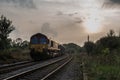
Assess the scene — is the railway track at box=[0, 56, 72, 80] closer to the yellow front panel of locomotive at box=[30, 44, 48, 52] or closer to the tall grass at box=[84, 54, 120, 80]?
the tall grass at box=[84, 54, 120, 80]

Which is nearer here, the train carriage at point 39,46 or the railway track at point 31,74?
the railway track at point 31,74

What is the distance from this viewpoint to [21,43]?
94.1 m

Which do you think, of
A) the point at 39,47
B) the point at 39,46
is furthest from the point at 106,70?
the point at 39,46

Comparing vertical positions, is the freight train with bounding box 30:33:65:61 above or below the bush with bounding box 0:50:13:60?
above

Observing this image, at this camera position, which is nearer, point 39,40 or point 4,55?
point 4,55

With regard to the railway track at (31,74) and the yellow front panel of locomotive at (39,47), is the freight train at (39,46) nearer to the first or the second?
the yellow front panel of locomotive at (39,47)

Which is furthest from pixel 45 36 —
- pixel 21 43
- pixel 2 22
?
pixel 21 43

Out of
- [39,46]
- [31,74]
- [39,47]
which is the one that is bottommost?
[31,74]

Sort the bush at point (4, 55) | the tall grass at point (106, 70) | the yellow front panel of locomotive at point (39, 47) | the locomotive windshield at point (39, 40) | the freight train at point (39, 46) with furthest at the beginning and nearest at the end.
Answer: the locomotive windshield at point (39, 40) → the yellow front panel of locomotive at point (39, 47) → the freight train at point (39, 46) → the bush at point (4, 55) → the tall grass at point (106, 70)

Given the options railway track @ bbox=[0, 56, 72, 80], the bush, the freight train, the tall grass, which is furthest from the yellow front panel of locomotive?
the tall grass

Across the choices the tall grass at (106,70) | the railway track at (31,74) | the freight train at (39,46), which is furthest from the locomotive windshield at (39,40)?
the tall grass at (106,70)

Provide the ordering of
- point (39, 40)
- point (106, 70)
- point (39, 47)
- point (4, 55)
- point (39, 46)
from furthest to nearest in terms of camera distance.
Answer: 1. point (39, 40)
2. point (39, 46)
3. point (39, 47)
4. point (4, 55)
5. point (106, 70)

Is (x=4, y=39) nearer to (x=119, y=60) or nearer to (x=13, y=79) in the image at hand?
(x=119, y=60)

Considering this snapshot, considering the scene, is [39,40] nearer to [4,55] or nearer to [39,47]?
[39,47]
